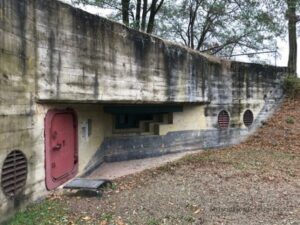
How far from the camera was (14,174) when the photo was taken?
196 inches

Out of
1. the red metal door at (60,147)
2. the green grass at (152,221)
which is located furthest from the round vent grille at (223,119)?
the green grass at (152,221)

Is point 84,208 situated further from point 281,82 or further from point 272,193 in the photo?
point 281,82

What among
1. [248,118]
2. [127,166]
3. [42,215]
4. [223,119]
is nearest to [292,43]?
[248,118]

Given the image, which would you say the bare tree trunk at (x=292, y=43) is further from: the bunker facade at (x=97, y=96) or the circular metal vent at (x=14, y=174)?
the circular metal vent at (x=14, y=174)

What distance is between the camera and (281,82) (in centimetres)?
1298

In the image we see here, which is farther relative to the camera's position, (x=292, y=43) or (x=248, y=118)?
(x=292, y=43)

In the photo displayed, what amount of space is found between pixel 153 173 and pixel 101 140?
69.5 inches

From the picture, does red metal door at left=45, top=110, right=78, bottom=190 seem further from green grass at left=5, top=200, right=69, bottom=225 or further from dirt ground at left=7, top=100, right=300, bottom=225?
green grass at left=5, top=200, right=69, bottom=225

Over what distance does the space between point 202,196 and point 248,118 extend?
21.0 feet

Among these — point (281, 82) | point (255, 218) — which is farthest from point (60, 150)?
point (281, 82)

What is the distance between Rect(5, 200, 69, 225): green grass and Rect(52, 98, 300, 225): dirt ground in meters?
0.17

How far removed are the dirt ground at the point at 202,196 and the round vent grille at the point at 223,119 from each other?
5.96ft

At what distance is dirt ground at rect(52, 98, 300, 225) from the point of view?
5.16 metres

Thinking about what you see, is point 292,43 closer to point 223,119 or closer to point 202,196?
point 223,119
